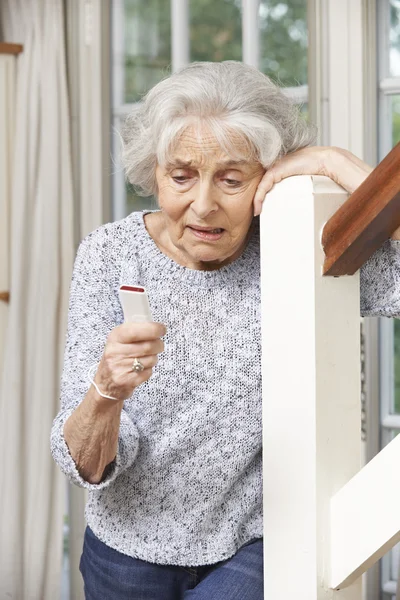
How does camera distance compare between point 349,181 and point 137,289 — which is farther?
point 349,181

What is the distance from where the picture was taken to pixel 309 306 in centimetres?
95

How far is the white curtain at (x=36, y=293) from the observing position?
3.21m

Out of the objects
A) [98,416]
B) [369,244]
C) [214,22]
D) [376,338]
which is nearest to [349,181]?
[369,244]

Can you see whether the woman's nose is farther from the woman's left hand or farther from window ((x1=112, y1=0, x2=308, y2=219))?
window ((x1=112, y1=0, x2=308, y2=219))

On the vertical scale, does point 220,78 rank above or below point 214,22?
below

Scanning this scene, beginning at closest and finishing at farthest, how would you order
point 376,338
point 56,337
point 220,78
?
point 220,78 → point 376,338 → point 56,337

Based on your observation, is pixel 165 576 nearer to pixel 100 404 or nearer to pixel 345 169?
pixel 100 404

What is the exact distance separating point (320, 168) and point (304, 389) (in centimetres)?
36

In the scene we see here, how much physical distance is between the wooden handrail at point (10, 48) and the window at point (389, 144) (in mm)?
1328

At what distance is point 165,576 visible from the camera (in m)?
1.54

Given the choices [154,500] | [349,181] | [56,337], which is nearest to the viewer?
[349,181]

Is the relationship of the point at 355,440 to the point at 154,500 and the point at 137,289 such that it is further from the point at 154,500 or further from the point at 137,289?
the point at 154,500

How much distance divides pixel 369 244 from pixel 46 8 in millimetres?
2598

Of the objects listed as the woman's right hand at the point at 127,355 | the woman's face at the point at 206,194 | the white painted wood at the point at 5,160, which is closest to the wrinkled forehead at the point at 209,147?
the woman's face at the point at 206,194
